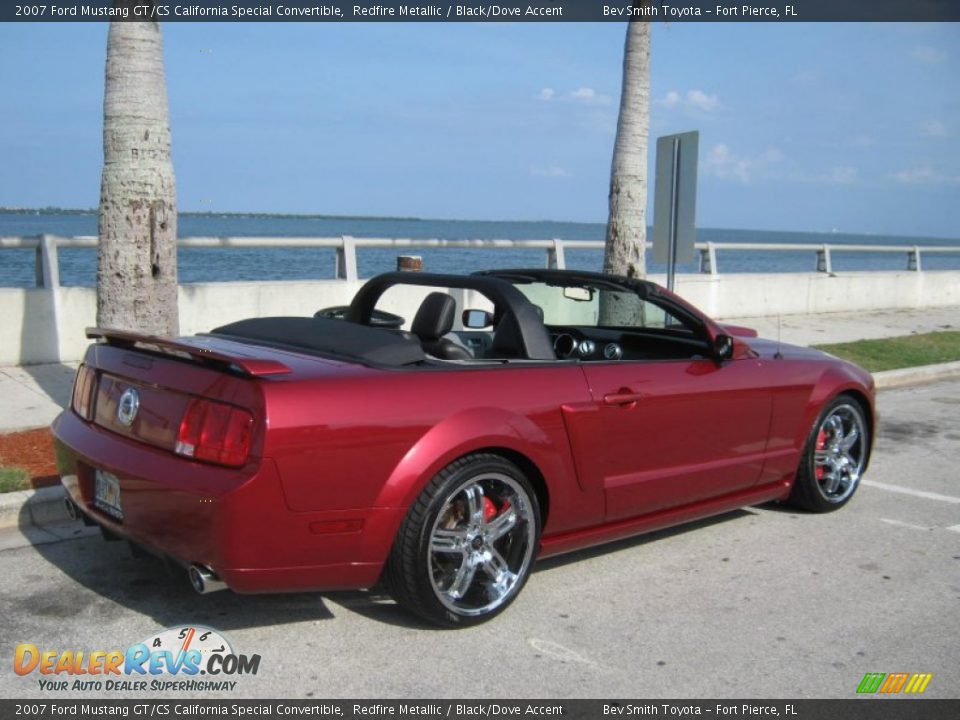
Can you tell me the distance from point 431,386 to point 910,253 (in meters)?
17.6

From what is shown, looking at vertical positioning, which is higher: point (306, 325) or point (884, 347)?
point (306, 325)

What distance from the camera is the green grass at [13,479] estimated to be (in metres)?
5.64

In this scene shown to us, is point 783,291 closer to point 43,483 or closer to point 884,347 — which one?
point 884,347

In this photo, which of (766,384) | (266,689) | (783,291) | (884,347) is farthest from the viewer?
(783,291)

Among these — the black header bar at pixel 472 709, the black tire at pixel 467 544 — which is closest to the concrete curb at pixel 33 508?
the black header bar at pixel 472 709

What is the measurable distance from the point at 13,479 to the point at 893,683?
463cm

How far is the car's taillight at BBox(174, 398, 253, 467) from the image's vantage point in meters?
3.67

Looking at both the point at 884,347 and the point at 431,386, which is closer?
the point at 431,386

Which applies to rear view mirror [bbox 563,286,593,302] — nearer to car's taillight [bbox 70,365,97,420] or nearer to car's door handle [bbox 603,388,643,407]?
car's door handle [bbox 603,388,643,407]

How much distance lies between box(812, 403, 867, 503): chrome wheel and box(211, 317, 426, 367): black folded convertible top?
9.42 ft

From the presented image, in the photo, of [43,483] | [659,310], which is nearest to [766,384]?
[659,310]

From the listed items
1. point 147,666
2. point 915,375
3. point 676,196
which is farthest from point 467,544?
point 915,375

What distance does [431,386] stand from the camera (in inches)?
161

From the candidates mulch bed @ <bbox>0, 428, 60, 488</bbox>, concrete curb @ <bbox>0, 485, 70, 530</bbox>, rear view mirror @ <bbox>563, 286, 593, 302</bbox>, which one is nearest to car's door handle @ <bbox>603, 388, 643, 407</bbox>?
rear view mirror @ <bbox>563, 286, 593, 302</bbox>
